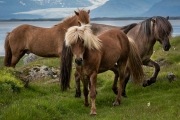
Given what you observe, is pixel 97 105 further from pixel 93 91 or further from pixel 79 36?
pixel 79 36

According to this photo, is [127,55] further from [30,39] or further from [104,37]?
[30,39]

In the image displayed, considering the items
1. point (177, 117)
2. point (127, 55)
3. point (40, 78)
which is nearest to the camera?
point (177, 117)

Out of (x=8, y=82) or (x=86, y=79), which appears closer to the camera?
(x=86, y=79)

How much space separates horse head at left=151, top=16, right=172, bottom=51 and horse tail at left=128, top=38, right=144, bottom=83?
189 cm

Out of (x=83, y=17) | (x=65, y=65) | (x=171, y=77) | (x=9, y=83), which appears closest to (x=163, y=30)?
(x=171, y=77)

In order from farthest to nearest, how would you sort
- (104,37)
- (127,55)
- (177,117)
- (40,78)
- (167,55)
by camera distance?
(167,55), (40,78), (127,55), (104,37), (177,117)

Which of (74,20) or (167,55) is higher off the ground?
(74,20)

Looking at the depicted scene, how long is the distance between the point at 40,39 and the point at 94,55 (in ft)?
22.3

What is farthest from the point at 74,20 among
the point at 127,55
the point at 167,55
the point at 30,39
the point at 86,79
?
the point at 167,55

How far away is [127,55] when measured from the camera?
13727 millimetres

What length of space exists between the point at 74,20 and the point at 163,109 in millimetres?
7339

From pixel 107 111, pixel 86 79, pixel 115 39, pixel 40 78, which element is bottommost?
pixel 40 78

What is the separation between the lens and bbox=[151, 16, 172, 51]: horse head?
15.6 meters

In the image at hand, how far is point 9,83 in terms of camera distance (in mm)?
13188
